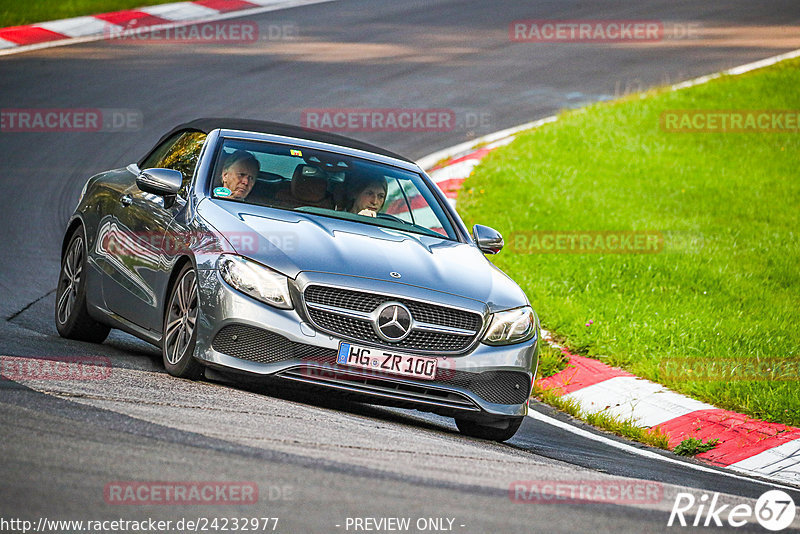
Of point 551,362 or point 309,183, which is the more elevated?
point 309,183

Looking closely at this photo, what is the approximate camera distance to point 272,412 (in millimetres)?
5746

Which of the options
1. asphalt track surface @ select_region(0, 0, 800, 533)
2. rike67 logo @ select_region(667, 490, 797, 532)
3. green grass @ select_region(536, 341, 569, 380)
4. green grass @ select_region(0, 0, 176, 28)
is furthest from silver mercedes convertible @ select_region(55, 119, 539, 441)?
green grass @ select_region(0, 0, 176, 28)

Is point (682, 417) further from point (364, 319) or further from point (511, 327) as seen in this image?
point (364, 319)

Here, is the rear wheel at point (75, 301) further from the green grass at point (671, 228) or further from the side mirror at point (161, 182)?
the green grass at point (671, 228)

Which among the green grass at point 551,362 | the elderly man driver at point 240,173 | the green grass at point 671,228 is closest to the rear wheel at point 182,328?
the elderly man driver at point 240,173

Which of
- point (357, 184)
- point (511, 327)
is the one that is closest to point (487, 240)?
point (357, 184)

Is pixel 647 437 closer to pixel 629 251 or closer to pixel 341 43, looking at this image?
pixel 629 251

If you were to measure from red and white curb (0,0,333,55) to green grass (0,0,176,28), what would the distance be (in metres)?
0.21

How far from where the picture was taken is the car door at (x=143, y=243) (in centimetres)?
714

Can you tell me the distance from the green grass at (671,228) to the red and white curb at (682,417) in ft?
0.48

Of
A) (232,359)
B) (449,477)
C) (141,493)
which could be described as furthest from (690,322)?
(141,493)

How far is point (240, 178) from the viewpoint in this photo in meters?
7.40

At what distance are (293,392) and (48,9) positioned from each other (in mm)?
15660

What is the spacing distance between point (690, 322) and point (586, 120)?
756cm
